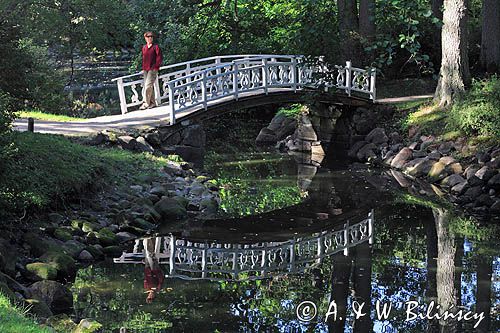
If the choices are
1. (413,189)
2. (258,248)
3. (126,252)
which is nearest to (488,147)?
(413,189)

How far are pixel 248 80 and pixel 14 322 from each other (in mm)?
14614

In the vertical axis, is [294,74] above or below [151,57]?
below

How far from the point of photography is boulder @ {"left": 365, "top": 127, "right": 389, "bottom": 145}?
24148 mm

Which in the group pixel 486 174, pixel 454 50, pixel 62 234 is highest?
pixel 454 50

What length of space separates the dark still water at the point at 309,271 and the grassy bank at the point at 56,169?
1.57 metres

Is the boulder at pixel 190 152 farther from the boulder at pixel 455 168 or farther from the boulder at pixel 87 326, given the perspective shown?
the boulder at pixel 87 326

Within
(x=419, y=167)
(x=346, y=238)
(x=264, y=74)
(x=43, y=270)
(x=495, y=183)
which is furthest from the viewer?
(x=264, y=74)

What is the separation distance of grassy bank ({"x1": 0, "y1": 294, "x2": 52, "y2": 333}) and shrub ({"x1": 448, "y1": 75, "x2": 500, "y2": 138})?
46.6 feet

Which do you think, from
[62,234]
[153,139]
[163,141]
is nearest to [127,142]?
[153,139]

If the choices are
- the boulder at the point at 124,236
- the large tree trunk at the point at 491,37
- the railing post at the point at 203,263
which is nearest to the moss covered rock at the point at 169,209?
the boulder at the point at 124,236

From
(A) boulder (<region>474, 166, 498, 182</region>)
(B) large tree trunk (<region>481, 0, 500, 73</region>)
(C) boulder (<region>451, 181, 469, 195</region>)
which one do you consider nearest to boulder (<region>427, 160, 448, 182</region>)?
(C) boulder (<region>451, 181, 469, 195</region>)

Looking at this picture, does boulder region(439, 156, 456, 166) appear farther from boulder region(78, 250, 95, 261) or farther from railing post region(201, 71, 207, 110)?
boulder region(78, 250, 95, 261)

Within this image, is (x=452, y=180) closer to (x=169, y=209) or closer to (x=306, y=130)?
(x=169, y=209)

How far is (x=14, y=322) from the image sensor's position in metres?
8.31
